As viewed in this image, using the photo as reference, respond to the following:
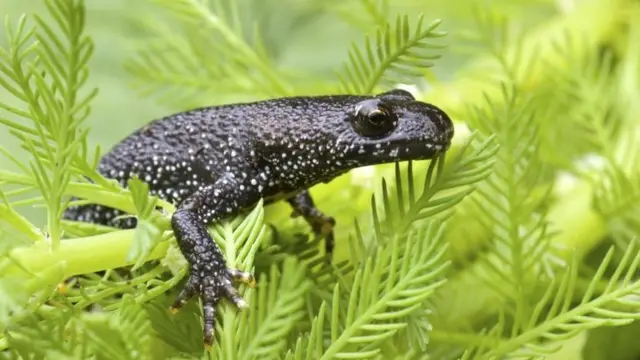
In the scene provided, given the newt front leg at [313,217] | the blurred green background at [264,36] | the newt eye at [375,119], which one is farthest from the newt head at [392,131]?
the blurred green background at [264,36]

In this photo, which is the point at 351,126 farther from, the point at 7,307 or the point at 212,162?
the point at 7,307

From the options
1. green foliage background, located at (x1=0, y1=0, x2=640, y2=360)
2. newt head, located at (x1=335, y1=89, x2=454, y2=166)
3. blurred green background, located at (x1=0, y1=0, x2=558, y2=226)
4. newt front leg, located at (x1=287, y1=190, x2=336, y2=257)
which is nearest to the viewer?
green foliage background, located at (x1=0, y1=0, x2=640, y2=360)

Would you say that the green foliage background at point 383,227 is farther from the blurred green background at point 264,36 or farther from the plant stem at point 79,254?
the blurred green background at point 264,36

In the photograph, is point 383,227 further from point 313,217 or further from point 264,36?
point 264,36

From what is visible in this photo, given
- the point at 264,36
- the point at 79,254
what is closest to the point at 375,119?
the point at 79,254

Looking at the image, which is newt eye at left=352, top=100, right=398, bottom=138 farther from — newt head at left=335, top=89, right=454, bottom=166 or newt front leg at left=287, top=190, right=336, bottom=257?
newt front leg at left=287, top=190, right=336, bottom=257

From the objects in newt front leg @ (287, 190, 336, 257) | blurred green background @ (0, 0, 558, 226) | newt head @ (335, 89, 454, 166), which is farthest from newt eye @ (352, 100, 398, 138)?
blurred green background @ (0, 0, 558, 226)

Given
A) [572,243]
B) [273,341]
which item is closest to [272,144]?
[273,341]
